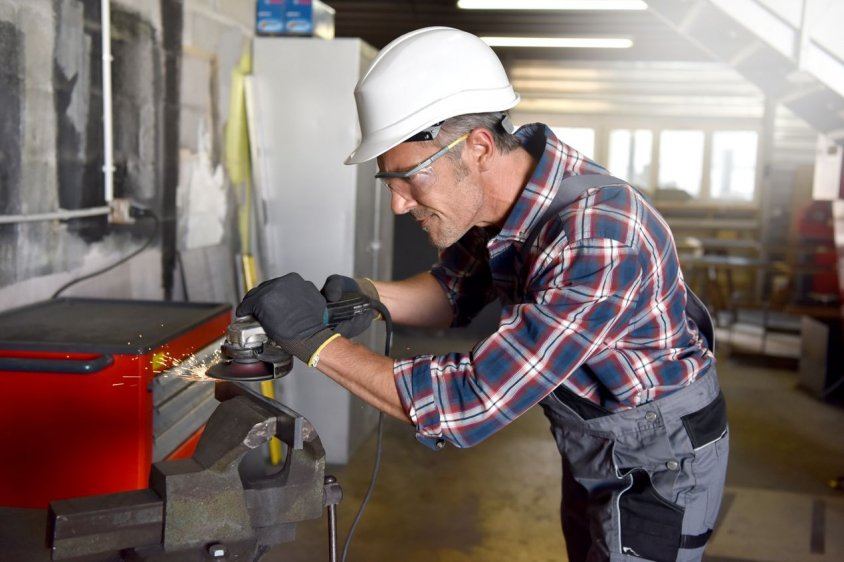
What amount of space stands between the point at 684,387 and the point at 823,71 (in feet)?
9.38

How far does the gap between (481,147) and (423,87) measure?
16cm

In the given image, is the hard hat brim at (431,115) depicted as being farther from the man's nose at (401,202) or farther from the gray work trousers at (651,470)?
the gray work trousers at (651,470)

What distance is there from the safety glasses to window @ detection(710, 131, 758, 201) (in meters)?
10.2

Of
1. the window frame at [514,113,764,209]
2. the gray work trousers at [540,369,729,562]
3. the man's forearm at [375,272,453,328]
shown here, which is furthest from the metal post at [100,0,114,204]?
the window frame at [514,113,764,209]

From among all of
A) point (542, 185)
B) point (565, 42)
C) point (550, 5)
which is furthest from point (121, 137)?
point (565, 42)

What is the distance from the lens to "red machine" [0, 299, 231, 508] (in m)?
1.83

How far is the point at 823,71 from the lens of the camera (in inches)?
150

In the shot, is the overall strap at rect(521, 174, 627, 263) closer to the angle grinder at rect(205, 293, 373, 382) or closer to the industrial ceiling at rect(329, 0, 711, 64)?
the angle grinder at rect(205, 293, 373, 382)

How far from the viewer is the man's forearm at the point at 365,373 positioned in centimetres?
138

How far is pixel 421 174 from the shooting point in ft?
5.03

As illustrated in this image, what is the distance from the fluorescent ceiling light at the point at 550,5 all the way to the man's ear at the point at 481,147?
16.1 feet

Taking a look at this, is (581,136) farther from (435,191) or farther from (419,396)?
(419,396)

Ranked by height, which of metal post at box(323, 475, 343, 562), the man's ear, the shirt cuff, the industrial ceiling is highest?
the industrial ceiling

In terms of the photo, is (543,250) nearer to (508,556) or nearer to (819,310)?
(508,556)
